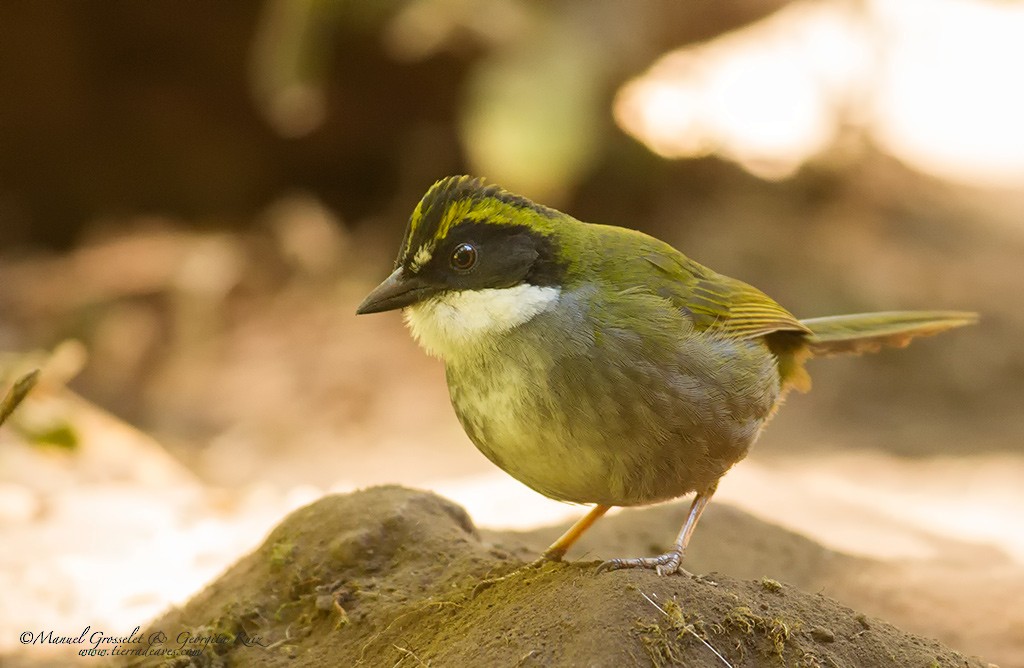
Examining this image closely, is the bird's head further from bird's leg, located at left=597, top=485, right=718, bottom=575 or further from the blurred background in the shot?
the blurred background

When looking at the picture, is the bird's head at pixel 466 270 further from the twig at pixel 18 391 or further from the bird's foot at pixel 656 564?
the twig at pixel 18 391

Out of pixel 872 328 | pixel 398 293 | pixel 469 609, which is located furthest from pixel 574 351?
pixel 872 328

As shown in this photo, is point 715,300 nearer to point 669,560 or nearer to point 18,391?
point 669,560

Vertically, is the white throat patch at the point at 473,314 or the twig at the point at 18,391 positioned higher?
the twig at the point at 18,391

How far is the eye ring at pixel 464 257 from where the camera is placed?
362cm

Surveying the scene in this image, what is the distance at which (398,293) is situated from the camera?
3.67m

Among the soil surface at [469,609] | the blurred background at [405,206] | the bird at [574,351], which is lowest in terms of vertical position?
the soil surface at [469,609]

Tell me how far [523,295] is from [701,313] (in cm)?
70

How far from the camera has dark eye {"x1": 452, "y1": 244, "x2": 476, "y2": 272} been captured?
11.9 feet

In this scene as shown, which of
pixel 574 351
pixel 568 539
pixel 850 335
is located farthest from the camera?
pixel 850 335

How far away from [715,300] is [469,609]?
145 cm

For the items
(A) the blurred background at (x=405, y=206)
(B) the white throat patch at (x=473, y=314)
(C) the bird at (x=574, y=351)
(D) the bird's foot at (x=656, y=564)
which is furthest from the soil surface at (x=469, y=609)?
(A) the blurred background at (x=405, y=206)

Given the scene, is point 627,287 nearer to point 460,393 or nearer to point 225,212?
point 460,393

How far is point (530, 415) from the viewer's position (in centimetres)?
342
